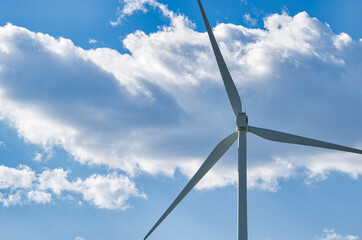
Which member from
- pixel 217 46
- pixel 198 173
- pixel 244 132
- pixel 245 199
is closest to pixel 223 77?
pixel 217 46

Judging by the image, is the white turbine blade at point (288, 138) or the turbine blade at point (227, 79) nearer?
the white turbine blade at point (288, 138)

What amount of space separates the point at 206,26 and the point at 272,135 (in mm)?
9841

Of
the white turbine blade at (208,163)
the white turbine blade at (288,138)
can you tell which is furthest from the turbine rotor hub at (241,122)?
the white turbine blade at (288,138)

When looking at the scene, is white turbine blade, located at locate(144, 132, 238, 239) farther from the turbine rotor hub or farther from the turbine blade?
the turbine blade

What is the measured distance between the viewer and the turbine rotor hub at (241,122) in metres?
33.5

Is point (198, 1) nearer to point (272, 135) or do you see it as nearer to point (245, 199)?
point (272, 135)

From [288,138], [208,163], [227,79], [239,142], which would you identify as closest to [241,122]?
[239,142]

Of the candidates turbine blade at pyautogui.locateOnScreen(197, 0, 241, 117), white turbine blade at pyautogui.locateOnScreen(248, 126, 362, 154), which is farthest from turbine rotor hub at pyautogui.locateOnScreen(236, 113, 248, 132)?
turbine blade at pyautogui.locateOnScreen(197, 0, 241, 117)

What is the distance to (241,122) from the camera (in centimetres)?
3347

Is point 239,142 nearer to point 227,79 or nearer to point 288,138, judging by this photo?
point 288,138

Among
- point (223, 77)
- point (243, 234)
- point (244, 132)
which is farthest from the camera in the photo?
point (223, 77)

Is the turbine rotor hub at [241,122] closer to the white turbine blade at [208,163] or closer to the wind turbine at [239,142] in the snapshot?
the wind turbine at [239,142]

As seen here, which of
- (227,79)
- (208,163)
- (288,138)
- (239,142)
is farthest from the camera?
(227,79)

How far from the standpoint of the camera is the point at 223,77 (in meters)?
36.7
